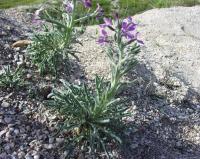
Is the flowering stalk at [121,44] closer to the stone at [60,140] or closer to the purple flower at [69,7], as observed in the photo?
the stone at [60,140]

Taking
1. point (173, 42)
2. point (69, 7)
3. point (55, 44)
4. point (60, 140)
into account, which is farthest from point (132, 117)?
point (173, 42)

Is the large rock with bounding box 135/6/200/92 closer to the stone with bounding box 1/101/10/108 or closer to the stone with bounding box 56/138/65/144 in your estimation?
the stone with bounding box 56/138/65/144

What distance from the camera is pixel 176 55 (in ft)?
31.6

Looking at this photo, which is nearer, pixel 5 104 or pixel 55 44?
pixel 5 104

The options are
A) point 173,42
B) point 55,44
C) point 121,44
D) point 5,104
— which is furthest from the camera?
point 173,42

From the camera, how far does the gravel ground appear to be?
6242 mm

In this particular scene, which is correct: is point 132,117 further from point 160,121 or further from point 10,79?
point 10,79

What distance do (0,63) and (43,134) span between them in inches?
71.4

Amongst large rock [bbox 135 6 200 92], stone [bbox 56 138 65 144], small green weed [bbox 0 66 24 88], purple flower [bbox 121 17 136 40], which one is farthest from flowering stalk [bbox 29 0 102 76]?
purple flower [bbox 121 17 136 40]

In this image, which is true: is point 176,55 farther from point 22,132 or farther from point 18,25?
point 22,132

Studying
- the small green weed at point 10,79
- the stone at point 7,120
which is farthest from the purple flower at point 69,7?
the stone at point 7,120

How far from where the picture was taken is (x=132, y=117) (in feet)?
23.1

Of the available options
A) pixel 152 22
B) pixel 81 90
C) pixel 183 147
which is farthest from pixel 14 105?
pixel 152 22

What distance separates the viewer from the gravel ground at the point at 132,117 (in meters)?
6.24
